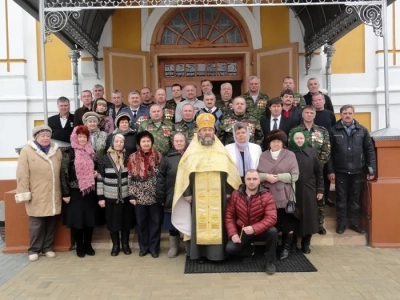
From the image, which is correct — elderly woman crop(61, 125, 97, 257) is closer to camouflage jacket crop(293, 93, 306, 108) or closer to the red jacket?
the red jacket

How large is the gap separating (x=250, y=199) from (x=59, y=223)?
259cm

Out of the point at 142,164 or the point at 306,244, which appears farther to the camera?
the point at 306,244

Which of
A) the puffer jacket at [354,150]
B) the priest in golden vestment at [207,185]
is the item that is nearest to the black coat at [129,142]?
the priest in golden vestment at [207,185]

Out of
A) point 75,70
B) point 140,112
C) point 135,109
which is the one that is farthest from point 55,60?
point 140,112

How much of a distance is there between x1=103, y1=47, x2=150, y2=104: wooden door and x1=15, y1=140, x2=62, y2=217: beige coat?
3283mm

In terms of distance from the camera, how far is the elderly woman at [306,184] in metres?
5.43

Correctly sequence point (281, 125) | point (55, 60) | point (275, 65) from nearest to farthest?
1. point (281, 125)
2. point (275, 65)
3. point (55, 60)

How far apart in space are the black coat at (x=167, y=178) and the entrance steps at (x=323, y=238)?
900 mm

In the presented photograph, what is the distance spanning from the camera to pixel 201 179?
5.25m

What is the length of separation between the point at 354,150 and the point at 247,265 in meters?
2.06

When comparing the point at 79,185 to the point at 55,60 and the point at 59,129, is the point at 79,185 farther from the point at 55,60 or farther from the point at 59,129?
the point at 55,60

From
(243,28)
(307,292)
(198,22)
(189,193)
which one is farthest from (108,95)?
(307,292)

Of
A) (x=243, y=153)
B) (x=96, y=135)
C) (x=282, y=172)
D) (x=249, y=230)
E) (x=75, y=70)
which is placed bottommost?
(x=249, y=230)

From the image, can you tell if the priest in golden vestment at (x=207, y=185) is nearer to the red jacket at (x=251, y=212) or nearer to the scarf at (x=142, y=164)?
the red jacket at (x=251, y=212)
